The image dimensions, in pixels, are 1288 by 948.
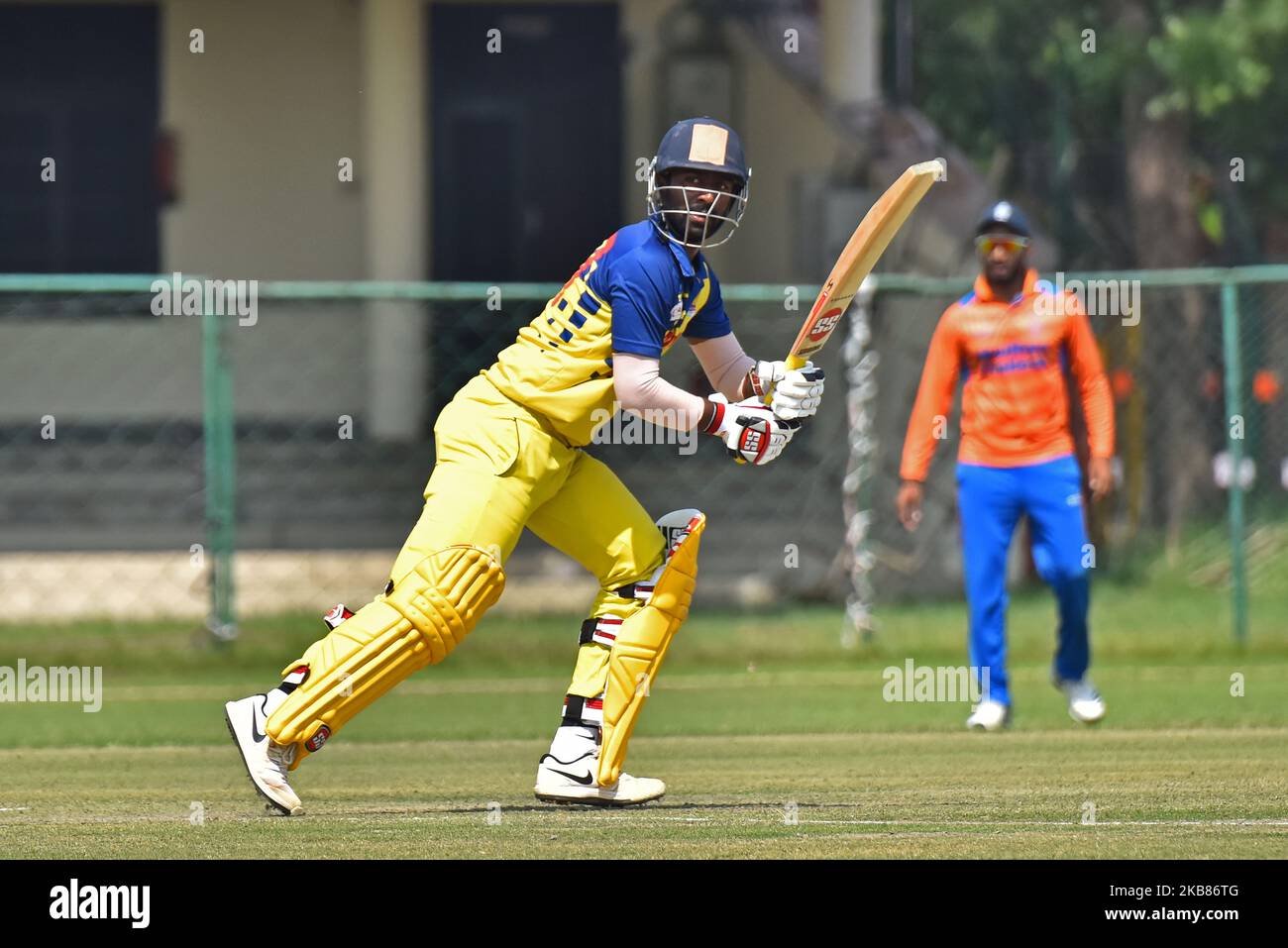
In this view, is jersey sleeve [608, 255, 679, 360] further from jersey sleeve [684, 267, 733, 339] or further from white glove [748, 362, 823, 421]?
jersey sleeve [684, 267, 733, 339]

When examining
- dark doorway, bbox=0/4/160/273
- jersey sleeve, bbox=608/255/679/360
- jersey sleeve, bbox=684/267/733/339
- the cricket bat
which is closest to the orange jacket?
jersey sleeve, bbox=684/267/733/339

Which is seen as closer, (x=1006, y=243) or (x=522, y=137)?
(x=1006, y=243)

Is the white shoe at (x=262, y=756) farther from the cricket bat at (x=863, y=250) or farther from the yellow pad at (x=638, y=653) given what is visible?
the cricket bat at (x=863, y=250)

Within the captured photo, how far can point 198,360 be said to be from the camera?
17.6 meters

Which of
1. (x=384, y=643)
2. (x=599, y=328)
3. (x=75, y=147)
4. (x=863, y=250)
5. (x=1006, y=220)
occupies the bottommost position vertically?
(x=384, y=643)

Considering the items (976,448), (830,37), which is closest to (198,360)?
(830,37)

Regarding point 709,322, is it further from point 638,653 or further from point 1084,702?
point 1084,702

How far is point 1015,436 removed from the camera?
10133mm

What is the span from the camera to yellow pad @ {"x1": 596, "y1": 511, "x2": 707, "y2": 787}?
23.0 feet

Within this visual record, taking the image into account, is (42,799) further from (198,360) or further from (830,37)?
(830,37)

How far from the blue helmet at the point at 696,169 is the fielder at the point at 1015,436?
3434 mm

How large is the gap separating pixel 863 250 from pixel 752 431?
0.63m

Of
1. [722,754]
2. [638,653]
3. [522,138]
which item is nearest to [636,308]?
[638,653]
